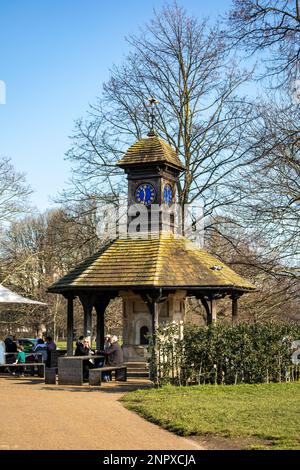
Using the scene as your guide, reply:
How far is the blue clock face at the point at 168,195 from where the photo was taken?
2216cm

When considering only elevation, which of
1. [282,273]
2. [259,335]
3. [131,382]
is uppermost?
[282,273]

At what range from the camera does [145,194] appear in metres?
22.0

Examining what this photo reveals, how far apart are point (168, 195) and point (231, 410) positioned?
1218 centimetres

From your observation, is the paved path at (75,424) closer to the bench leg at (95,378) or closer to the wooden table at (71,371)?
the bench leg at (95,378)

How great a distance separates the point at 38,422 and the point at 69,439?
1.66 m

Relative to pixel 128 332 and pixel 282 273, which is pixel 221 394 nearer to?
pixel 128 332

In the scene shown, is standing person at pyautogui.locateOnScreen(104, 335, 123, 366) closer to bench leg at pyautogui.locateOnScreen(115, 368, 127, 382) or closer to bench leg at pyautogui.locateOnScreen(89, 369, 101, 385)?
bench leg at pyautogui.locateOnScreen(115, 368, 127, 382)

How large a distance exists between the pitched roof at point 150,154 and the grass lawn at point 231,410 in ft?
30.4

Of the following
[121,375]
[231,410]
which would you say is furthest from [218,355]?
[231,410]

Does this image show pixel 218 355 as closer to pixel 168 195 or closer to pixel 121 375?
pixel 121 375

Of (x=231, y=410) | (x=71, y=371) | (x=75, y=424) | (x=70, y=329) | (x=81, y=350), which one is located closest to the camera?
(x=75, y=424)

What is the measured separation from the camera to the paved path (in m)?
8.42

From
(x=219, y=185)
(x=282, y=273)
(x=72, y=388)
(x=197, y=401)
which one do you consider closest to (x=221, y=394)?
(x=197, y=401)

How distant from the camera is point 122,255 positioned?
827 inches
